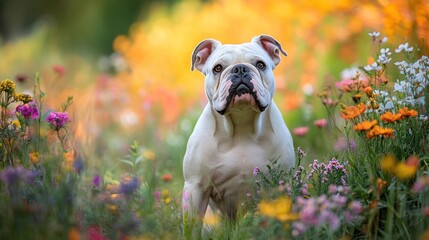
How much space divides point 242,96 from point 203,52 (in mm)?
648

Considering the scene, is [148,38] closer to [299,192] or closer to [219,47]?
[219,47]

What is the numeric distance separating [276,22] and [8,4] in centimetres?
1139

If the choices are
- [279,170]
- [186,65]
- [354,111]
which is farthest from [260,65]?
[186,65]

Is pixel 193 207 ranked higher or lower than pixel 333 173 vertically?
lower

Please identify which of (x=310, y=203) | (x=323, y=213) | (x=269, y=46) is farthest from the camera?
(x=269, y=46)

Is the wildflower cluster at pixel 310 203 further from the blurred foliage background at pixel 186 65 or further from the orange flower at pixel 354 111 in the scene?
the blurred foliage background at pixel 186 65

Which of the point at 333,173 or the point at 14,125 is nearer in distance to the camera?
the point at 333,173

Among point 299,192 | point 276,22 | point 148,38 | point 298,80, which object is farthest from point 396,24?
point 148,38

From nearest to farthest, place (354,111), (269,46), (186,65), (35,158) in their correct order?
1. (354,111)
2. (35,158)
3. (269,46)
4. (186,65)

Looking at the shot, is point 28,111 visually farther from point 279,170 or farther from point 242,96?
point 279,170

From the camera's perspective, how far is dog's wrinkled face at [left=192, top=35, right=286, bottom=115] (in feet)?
12.2

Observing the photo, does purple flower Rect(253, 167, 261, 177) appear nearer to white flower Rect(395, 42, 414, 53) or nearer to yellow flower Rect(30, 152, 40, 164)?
white flower Rect(395, 42, 414, 53)

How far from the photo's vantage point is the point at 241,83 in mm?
3701

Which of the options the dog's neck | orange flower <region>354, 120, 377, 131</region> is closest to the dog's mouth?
the dog's neck
